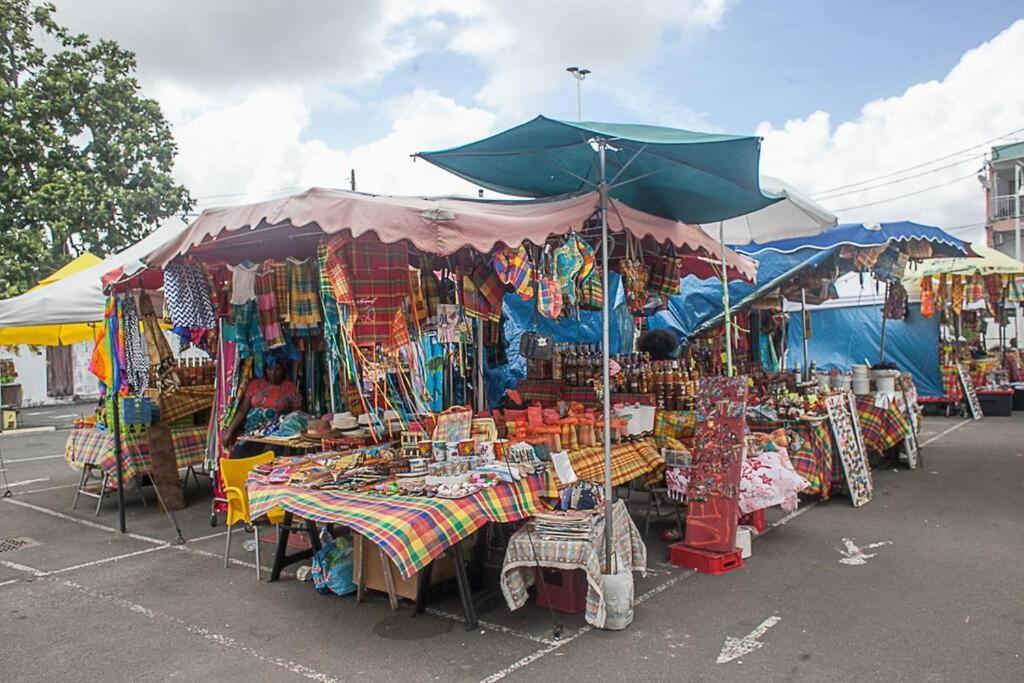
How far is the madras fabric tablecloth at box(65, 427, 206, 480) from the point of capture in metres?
7.73

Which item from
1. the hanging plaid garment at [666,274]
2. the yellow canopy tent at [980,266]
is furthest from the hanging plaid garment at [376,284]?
the yellow canopy tent at [980,266]

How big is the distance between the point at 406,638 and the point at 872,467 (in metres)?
7.38

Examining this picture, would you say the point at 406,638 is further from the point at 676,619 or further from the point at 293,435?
the point at 293,435

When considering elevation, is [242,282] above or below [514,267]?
above

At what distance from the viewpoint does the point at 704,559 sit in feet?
17.6

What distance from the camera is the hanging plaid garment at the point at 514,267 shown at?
5.36 m

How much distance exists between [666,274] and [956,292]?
8.31m

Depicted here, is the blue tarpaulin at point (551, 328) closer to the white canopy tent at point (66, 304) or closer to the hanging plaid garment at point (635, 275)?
the hanging plaid garment at point (635, 275)

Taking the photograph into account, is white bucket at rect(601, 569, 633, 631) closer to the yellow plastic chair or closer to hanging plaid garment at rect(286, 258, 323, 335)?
the yellow plastic chair

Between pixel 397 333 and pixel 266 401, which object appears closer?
pixel 397 333

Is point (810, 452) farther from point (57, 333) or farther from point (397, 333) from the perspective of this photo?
point (57, 333)

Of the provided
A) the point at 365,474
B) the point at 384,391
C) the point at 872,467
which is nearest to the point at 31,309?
the point at 384,391

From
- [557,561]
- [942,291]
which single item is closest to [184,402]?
[557,561]

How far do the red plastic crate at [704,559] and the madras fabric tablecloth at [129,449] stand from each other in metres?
5.56
